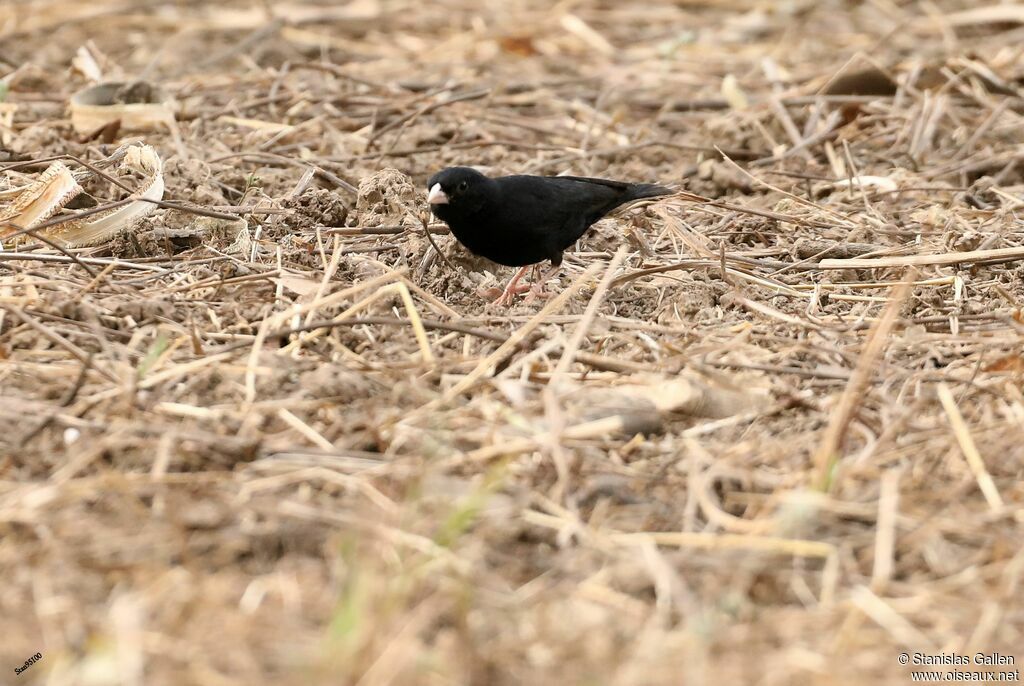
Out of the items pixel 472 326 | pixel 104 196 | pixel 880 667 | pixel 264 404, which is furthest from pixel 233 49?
pixel 880 667

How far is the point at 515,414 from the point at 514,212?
1559mm

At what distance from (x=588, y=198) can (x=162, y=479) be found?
8.36 feet

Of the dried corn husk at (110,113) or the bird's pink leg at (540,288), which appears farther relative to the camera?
the dried corn husk at (110,113)

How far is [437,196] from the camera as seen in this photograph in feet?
15.5

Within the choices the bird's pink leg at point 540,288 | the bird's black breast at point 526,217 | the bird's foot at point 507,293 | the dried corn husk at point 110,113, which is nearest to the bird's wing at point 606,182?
the bird's black breast at point 526,217

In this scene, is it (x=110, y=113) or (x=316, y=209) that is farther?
(x=110, y=113)

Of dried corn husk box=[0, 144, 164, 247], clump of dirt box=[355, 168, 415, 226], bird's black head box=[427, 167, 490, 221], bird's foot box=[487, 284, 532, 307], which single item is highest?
bird's black head box=[427, 167, 490, 221]

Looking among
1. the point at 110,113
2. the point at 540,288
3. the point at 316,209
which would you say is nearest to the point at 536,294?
the point at 540,288

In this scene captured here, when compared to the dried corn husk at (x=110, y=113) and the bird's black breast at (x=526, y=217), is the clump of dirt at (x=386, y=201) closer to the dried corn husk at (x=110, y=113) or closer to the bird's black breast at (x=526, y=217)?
the bird's black breast at (x=526, y=217)

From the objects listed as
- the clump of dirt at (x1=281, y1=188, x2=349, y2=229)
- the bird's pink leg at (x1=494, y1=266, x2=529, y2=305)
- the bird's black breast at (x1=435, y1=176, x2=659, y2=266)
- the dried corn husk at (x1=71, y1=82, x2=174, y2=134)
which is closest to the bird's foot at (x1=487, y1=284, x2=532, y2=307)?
the bird's pink leg at (x1=494, y1=266, x2=529, y2=305)

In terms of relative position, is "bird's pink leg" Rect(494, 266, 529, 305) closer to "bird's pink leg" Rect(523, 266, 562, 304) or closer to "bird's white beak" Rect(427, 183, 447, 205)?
"bird's pink leg" Rect(523, 266, 562, 304)

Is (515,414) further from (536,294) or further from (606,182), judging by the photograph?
(606,182)

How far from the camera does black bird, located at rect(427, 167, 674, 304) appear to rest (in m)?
4.80

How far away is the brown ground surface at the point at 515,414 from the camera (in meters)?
2.68
